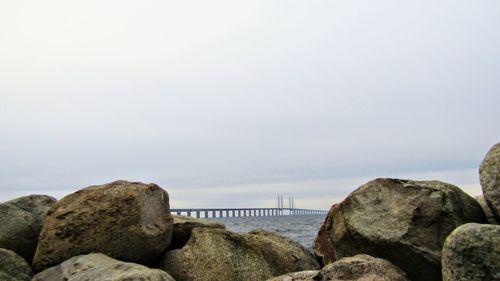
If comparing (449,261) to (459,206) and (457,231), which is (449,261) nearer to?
(457,231)

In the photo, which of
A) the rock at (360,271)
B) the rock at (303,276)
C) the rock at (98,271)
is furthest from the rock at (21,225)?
the rock at (360,271)

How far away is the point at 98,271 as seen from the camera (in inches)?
291

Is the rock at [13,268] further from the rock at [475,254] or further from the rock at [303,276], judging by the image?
the rock at [475,254]

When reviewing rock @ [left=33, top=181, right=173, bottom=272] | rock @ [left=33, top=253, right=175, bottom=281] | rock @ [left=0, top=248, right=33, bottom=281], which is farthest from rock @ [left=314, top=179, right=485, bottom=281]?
rock @ [left=0, top=248, right=33, bottom=281]

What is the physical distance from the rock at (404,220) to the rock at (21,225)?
217 inches

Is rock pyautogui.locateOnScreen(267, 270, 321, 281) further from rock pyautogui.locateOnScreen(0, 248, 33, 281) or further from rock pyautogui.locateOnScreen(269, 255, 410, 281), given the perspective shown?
rock pyautogui.locateOnScreen(0, 248, 33, 281)

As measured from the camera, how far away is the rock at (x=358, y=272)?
6.57 m

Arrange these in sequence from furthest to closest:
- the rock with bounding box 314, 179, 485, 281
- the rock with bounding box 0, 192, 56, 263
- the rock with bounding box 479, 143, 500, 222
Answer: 1. the rock with bounding box 0, 192, 56, 263
2. the rock with bounding box 314, 179, 485, 281
3. the rock with bounding box 479, 143, 500, 222

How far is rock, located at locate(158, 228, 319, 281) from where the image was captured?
28.1ft

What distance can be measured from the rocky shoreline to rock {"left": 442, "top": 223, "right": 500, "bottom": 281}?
1181 millimetres

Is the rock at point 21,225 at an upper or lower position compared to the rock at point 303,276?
upper

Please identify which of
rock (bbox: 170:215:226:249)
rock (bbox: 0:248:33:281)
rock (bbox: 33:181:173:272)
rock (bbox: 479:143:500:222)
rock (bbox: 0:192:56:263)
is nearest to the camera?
rock (bbox: 479:143:500:222)

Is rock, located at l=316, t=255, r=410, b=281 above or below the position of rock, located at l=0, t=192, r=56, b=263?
below

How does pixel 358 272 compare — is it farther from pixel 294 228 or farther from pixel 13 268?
pixel 294 228
